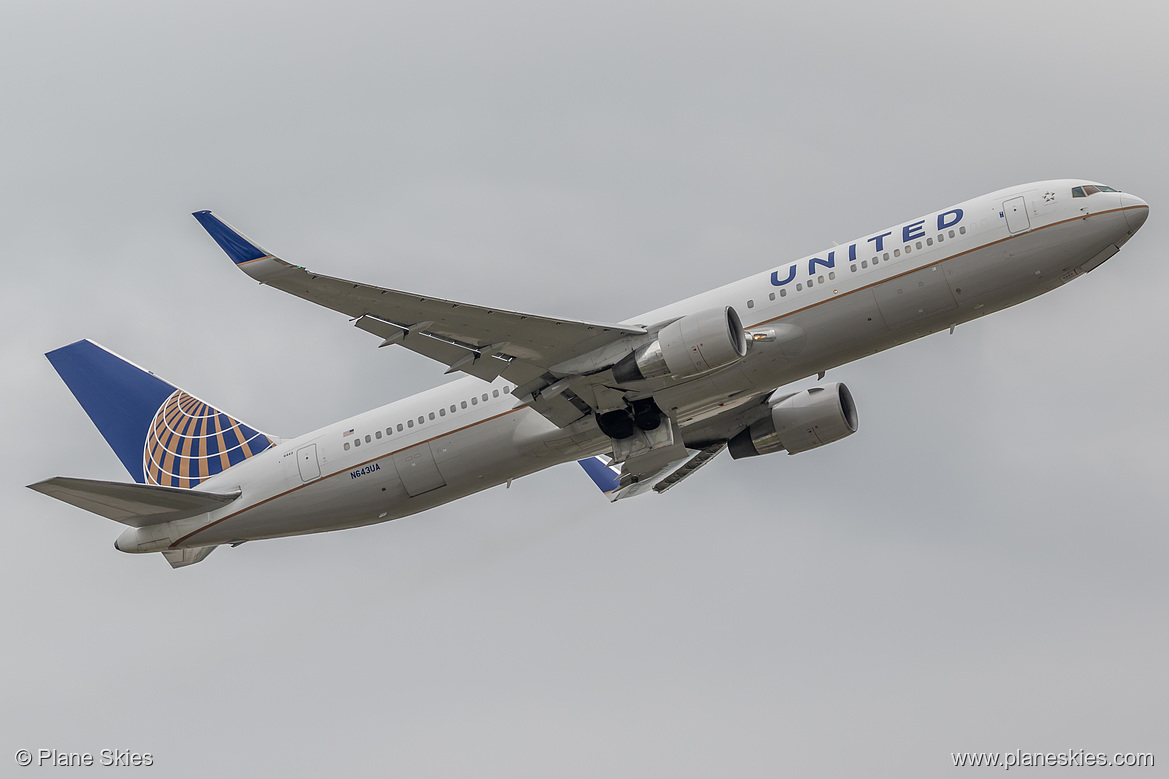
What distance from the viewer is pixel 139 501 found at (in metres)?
35.6

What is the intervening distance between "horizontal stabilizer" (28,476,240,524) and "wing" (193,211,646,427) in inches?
364

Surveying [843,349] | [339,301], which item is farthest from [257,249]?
[843,349]

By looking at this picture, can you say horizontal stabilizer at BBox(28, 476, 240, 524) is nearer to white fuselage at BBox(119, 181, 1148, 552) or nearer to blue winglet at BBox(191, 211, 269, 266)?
white fuselage at BBox(119, 181, 1148, 552)

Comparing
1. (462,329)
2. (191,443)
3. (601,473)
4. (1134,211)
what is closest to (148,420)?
(191,443)

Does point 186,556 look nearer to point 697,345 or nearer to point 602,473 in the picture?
point 602,473

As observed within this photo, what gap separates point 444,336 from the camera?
31.5 m

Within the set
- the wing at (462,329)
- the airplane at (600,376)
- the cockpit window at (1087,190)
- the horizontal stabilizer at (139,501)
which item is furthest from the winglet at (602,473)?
the cockpit window at (1087,190)

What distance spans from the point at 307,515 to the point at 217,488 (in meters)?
3.22

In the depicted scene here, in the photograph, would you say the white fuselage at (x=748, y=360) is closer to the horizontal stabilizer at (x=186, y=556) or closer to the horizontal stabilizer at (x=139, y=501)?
the horizontal stabilizer at (x=139, y=501)

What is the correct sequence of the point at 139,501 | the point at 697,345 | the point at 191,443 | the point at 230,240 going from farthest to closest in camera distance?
the point at 191,443, the point at 139,501, the point at 697,345, the point at 230,240

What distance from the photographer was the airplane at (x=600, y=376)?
103 ft

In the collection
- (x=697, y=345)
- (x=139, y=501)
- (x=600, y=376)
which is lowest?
(x=139, y=501)

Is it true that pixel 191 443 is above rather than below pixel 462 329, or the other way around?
below

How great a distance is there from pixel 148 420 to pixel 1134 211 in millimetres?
30112
